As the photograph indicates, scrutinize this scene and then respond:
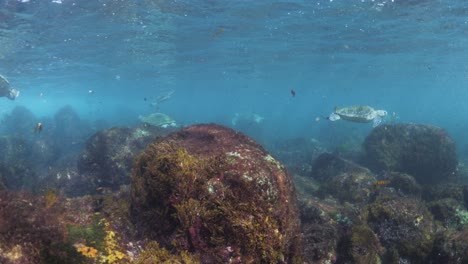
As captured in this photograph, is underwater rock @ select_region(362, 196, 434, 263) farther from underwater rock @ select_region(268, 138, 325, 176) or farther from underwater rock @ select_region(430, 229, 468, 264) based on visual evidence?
underwater rock @ select_region(268, 138, 325, 176)

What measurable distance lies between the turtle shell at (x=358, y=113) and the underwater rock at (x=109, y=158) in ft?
30.0

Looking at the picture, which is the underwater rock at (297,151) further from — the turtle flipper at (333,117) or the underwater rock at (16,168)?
the underwater rock at (16,168)

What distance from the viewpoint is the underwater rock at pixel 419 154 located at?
17.9 metres

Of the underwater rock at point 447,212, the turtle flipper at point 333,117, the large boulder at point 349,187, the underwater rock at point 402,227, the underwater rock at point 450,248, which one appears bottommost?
the large boulder at point 349,187

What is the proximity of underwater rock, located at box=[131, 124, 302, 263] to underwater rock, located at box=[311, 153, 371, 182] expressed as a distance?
37.1 feet

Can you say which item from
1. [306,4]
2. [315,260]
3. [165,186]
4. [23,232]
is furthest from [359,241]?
[306,4]

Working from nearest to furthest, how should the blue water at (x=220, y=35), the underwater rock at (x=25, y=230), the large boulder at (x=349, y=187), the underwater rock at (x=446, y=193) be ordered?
the underwater rock at (x=25, y=230) < the underwater rock at (x=446, y=193) < the large boulder at (x=349, y=187) < the blue water at (x=220, y=35)

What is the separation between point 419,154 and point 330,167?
5462 mm

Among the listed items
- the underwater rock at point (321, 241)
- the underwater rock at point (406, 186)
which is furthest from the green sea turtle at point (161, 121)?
the underwater rock at point (321, 241)

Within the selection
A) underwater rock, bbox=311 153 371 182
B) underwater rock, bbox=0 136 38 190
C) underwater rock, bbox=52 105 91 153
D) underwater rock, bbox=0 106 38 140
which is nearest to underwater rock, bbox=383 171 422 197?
underwater rock, bbox=311 153 371 182

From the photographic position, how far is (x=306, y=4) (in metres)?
21.1

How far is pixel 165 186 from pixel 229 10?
62.4ft

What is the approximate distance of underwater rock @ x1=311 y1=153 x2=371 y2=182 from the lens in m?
16.1

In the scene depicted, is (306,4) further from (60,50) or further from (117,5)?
(60,50)
